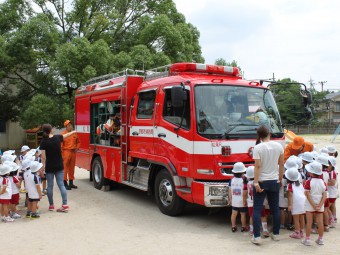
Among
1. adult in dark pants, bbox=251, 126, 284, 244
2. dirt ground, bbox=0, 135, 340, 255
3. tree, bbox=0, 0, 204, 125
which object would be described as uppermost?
tree, bbox=0, 0, 204, 125

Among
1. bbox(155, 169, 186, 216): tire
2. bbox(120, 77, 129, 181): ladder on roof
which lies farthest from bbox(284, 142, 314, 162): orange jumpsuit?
bbox(120, 77, 129, 181): ladder on roof

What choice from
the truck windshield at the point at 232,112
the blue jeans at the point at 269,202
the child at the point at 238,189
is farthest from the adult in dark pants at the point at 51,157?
the blue jeans at the point at 269,202

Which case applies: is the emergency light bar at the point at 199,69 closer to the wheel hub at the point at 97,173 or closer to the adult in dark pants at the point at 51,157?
the adult in dark pants at the point at 51,157

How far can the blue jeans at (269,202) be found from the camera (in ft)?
19.2

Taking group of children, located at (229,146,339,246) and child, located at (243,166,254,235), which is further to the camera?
child, located at (243,166,254,235)

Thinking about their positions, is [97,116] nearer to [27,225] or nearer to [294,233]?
[27,225]

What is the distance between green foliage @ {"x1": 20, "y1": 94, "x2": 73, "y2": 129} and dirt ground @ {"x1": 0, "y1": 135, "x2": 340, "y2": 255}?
9.58 meters

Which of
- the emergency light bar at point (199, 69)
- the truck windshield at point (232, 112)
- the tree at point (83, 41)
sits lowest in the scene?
the truck windshield at point (232, 112)

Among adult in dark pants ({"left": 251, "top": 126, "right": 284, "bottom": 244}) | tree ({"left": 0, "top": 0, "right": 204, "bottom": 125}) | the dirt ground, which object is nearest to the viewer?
the dirt ground

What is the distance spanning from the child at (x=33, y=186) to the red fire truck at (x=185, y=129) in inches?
84.4

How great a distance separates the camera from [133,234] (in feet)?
21.5

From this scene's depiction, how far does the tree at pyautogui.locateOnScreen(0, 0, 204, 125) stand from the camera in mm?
17500

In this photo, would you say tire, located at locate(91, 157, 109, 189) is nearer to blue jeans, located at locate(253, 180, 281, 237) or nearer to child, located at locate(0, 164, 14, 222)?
child, located at locate(0, 164, 14, 222)

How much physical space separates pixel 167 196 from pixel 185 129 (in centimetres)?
151
